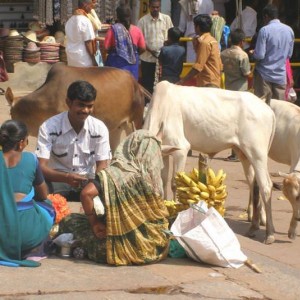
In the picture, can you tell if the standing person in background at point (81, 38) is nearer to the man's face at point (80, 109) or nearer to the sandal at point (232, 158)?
the sandal at point (232, 158)

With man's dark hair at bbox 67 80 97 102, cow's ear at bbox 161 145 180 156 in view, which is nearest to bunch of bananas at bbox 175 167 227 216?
cow's ear at bbox 161 145 180 156

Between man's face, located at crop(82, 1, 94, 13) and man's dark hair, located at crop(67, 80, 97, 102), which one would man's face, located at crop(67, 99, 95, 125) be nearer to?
man's dark hair, located at crop(67, 80, 97, 102)

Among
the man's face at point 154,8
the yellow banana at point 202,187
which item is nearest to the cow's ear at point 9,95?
the yellow banana at point 202,187

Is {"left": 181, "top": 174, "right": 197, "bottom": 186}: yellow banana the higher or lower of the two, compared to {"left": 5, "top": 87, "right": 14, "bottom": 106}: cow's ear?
lower

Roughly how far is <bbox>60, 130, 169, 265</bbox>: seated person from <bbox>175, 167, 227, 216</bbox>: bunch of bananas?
21.4 inches

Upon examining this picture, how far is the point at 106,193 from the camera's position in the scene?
647 cm

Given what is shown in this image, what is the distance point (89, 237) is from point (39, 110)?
11.7 ft

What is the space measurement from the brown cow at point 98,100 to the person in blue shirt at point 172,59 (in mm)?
1785

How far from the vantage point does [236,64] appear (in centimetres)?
1248

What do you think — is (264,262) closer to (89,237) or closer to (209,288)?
(209,288)

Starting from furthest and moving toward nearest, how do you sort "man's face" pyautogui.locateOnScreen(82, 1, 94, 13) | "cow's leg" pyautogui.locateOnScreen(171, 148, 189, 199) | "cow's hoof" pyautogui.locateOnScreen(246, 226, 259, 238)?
"man's face" pyautogui.locateOnScreen(82, 1, 94, 13) < "cow's hoof" pyautogui.locateOnScreen(246, 226, 259, 238) < "cow's leg" pyautogui.locateOnScreen(171, 148, 189, 199)

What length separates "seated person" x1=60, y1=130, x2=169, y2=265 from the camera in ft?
21.3

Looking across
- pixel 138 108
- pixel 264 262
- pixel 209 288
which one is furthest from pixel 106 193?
pixel 138 108

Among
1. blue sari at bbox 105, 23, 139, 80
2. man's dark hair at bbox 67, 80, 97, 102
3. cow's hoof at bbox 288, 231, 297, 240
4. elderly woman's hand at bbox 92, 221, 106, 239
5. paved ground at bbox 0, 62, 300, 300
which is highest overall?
man's dark hair at bbox 67, 80, 97, 102
